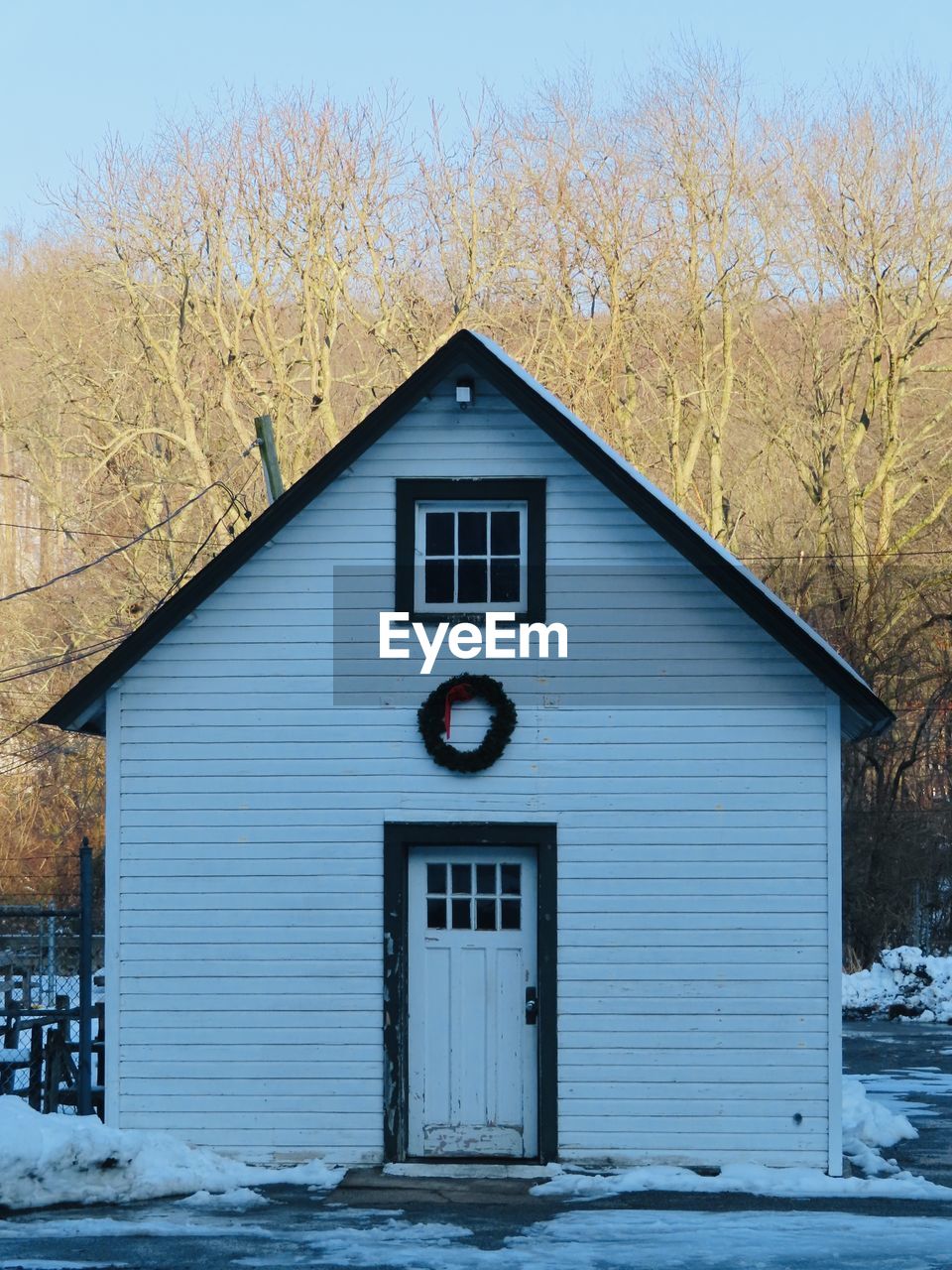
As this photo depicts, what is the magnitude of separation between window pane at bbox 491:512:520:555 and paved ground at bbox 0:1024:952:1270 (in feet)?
15.8

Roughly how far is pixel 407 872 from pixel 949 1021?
14.3 m

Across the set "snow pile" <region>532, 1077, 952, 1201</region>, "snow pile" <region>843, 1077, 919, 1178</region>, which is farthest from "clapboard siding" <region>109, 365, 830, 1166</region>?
"snow pile" <region>843, 1077, 919, 1178</region>

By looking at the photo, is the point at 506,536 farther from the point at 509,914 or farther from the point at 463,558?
the point at 509,914

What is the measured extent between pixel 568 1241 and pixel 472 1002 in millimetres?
2672

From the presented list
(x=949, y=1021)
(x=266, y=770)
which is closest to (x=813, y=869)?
(x=266, y=770)

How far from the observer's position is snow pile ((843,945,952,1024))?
24328 millimetres

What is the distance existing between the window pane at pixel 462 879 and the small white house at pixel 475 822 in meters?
0.03

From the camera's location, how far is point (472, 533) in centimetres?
1265

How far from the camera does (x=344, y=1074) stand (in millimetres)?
12148

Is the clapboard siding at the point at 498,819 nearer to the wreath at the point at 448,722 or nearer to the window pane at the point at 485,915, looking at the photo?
the wreath at the point at 448,722

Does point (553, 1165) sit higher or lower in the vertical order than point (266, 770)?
lower

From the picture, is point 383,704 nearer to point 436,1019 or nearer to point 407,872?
point 407,872

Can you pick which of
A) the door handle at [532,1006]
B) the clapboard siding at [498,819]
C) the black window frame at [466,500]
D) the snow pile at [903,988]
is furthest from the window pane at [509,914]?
the snow pile at [903,988]

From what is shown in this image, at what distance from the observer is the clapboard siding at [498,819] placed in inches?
474
